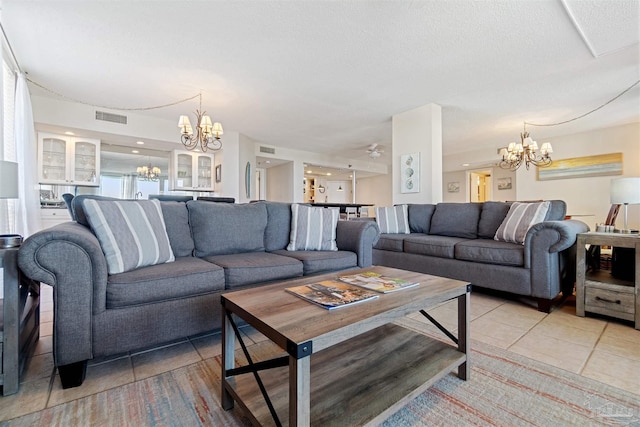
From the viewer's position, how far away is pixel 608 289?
1.99 meters

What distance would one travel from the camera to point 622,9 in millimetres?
2217

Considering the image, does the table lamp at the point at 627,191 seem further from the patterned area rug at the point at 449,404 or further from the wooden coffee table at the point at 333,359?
the wooden coffee table at the point at 333,359

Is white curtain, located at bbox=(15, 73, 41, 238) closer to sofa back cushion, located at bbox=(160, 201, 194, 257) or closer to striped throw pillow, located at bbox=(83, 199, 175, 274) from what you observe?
sofa back cushion, located at bbox=(160, 201, 194, 257)

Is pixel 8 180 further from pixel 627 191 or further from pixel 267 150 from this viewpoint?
pixel 267 150

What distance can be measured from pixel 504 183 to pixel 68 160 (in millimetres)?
10041

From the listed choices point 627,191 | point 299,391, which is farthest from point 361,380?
point 627,191


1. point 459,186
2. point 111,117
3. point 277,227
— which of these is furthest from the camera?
point 459,186

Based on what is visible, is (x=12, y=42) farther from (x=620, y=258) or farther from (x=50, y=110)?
(x=620, y=258)

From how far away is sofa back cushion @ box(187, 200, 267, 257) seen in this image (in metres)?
2.22

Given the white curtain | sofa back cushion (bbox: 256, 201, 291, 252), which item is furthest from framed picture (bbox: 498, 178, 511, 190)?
the white curtain

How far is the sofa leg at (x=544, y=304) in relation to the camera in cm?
219

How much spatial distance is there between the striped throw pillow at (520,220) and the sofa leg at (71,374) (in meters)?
3.22

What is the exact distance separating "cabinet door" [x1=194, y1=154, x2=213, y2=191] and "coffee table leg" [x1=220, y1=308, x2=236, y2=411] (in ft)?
17.7

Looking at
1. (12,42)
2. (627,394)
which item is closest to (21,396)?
(627,394)
